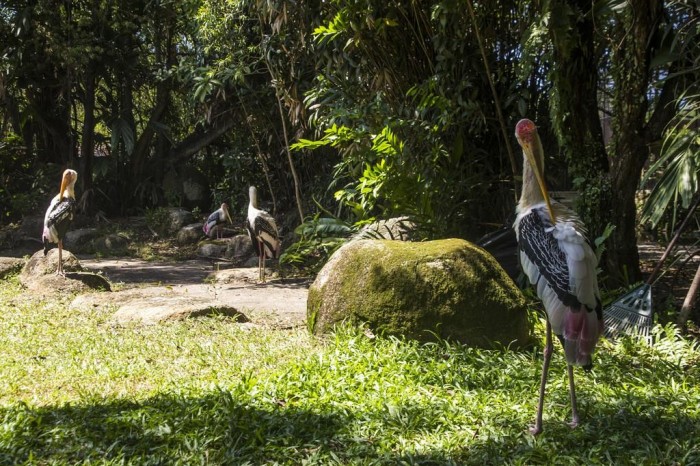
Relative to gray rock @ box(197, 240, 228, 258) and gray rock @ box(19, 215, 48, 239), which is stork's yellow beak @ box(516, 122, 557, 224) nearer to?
gray rock @ box(197, 240, 228, 258)

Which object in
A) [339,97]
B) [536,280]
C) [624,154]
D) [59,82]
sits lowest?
[536,280]

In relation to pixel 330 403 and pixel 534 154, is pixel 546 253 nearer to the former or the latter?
pixel 534 154

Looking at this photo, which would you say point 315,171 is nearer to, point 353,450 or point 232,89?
point 232,89

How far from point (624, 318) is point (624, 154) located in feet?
4.67

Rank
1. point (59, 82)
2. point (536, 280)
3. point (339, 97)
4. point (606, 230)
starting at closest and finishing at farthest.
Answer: point (536, 280) < point (606, 230) < point (339, 97) < point (59, 82)

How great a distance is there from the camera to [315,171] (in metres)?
11.7

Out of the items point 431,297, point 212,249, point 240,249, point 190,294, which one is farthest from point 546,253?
point 212,249

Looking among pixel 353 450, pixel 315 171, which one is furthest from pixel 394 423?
pixel 315 171

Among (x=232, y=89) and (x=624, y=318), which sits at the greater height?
(x=232, y=89)

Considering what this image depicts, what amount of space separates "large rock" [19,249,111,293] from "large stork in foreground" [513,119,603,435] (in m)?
5.28

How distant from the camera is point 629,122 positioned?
18.6 ft

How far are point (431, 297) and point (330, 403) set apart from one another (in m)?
1.18

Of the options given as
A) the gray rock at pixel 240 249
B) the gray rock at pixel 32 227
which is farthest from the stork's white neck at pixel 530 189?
the gray rock at pixel 32 227

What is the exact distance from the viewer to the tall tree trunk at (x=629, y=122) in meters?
5.45
